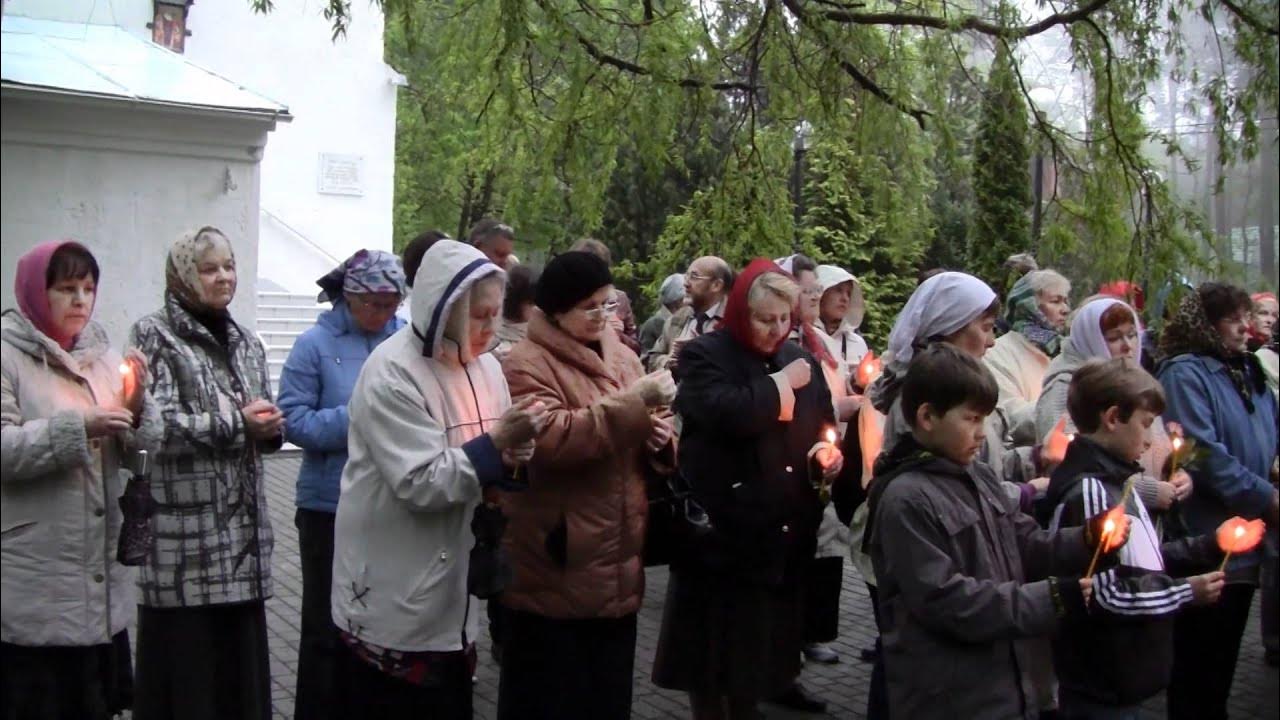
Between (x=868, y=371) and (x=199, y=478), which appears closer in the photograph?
(x=199, y=478)

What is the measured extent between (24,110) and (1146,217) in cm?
598

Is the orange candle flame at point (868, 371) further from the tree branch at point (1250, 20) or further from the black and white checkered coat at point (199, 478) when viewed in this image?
the black and white checkered coat at point (199, 478)

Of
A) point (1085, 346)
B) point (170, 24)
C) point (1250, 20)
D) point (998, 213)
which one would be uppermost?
point (170, 24)

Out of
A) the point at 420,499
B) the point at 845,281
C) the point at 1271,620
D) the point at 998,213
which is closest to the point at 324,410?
the point at 420,499

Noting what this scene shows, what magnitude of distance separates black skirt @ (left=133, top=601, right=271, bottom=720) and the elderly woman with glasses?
Result: 0.92m

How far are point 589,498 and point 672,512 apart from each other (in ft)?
1.41

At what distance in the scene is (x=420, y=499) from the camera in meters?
3.64

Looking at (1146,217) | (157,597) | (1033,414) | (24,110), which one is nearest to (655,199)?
(1146,217)

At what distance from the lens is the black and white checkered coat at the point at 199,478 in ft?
13.5

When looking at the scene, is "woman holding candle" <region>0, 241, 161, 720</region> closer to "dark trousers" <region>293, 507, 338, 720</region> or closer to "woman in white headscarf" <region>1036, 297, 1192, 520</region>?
"dark trousers" <region>293, 507, 338, 720</region>

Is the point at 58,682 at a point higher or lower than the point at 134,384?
lower

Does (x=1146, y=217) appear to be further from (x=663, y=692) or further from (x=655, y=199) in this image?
(x=655, y=199)

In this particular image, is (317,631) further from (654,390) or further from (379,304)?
(654,390)

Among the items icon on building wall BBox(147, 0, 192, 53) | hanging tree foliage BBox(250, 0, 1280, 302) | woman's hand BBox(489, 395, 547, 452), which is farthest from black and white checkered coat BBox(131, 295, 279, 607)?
icon on building wall BBox(147, 0, 192, 53)
